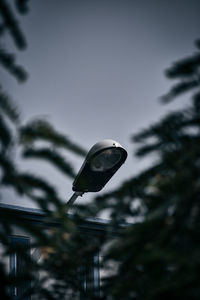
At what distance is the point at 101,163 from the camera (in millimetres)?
6371

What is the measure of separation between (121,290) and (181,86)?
142 centimetres

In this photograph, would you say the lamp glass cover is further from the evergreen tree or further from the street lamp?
the evergreen tree

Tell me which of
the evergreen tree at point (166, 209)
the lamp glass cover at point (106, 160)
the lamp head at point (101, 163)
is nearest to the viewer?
the evergreen tree at point (166, 209)

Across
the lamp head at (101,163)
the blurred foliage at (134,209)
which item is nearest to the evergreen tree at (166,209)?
the blurred foliage at (134,209)

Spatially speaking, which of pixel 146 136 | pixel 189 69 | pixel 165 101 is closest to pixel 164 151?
pixel 146 136

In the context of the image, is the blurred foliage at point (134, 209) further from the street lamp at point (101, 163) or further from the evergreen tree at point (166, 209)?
the street lamp at point (101, 163)

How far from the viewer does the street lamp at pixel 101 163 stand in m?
5.91

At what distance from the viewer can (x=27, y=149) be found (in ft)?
9.76

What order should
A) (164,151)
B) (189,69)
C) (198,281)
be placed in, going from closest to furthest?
(198,281) → (189,69) → (164,151)

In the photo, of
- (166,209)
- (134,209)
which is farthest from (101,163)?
(166,209)

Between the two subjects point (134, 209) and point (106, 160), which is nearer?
point (134, 209)

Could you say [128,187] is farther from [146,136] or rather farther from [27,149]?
[27,149]

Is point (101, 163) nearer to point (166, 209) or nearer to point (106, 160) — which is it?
point (106, 160)

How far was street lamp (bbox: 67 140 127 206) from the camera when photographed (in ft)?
19.4
